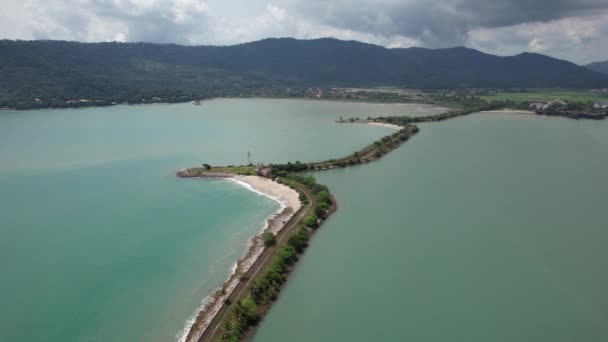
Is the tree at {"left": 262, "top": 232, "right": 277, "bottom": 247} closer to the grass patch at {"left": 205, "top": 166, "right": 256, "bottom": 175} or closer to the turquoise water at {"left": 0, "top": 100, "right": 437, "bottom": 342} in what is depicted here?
the turquoise water at {"left": 0, "top": 100, "right": 437, "bottom": 342}

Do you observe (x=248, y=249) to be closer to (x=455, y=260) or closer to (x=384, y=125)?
(x=455, y=260)

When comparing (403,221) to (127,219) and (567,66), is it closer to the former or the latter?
(127,219)

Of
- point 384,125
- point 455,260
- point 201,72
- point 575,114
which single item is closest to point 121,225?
point 455,260

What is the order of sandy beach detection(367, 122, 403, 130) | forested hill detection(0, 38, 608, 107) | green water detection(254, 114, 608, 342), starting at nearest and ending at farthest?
green water detection(254, 114, 608, 342)
sandy beach detection(367, 122, 403, 130)
forested hill detection(0, 38, 608, 107)

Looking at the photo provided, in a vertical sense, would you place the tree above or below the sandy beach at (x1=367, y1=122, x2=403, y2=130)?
below

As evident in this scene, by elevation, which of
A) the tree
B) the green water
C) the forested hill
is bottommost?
the green water

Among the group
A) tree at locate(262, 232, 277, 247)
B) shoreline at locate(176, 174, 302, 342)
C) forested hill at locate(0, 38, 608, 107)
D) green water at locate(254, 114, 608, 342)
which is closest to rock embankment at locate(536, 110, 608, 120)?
green water at locate(254, 114, 608, 342)

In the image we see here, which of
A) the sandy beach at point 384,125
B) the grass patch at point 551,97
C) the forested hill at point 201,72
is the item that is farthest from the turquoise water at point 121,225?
the grass patch at point 551,97
